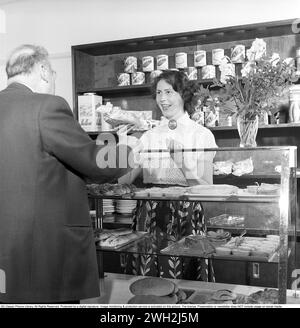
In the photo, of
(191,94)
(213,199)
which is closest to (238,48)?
(191,94)

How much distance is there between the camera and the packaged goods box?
8.94 ft

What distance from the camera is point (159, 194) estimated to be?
144 centimetres

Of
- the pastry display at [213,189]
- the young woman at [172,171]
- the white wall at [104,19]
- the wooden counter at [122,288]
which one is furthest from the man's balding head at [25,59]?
the white wall at [104,19]

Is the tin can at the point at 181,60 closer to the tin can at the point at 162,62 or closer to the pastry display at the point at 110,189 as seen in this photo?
the tin can at the point at 162,62

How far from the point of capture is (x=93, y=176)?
1261mm

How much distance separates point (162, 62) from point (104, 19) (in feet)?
2.08

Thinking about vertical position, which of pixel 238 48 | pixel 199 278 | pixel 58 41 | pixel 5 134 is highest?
pixel 58 41

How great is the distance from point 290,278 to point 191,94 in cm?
97

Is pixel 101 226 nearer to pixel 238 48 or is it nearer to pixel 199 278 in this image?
pixel 199 278

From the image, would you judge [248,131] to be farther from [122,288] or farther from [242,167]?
[122,288]

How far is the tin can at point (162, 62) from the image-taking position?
2591 millimetres
